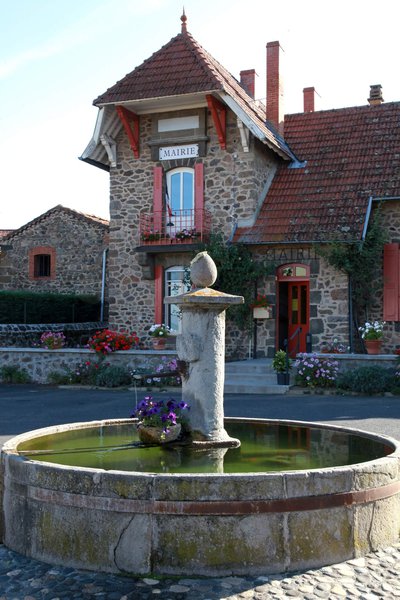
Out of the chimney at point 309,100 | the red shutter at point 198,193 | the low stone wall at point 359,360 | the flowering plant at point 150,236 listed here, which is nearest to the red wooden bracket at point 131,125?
the red shutter at point 198,193

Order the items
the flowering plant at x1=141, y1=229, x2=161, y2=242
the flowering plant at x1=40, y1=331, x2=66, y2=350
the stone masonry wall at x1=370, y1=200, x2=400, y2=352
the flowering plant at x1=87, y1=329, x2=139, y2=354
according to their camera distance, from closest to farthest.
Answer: the flowering plant at x1=87, y1=329, x2=139, y2=354
the stone masonry wall at x1=370, y1=200, x2=400, y2=352
the flowering plant at x1=40, y1=331, x2=66, y2=350
the flowering plant at x1=141, y1=229, x2=161, y2=242

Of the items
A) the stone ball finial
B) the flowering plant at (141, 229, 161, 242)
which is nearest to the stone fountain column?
the stone ball finial

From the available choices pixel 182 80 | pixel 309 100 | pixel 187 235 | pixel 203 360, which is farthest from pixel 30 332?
pixel 203 360

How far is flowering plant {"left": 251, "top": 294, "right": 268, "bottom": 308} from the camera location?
56.0 ft

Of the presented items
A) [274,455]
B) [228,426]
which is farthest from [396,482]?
[228,426]

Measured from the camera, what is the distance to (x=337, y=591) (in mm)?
4473

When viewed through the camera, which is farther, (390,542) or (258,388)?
(258,388)

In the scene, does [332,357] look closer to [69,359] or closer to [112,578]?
[69,359]

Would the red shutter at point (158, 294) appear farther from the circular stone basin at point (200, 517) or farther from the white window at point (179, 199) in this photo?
the circular stone basin at point (200, 517)

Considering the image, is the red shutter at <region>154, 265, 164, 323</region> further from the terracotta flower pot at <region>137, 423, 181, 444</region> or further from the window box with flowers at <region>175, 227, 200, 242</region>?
the terracotta flower pot at <region>137, 423, 181, 444</region>

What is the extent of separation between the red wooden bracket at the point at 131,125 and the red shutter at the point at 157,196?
33.8 inches

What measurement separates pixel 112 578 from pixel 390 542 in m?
2.12

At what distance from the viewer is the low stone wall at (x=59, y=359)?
1631 centimetres

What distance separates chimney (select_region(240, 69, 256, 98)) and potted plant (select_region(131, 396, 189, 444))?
17020 mm
